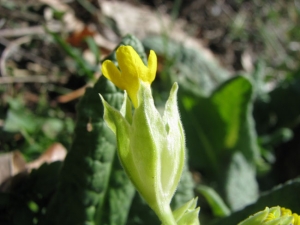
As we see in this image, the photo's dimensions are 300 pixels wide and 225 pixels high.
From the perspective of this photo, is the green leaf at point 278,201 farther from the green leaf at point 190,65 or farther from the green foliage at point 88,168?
the green leaf at point 190,65

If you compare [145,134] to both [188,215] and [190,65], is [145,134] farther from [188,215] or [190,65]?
[190,65]

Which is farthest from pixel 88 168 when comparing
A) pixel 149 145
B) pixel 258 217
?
pixel 258 217

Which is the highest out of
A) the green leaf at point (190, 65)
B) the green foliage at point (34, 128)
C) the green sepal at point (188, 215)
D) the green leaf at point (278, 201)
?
the green sepal at point (188, 215)

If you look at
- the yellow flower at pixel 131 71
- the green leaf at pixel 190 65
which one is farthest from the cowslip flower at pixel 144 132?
the green leaf at pixel 190 65

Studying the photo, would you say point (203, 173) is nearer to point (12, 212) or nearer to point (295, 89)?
point (295, 89)

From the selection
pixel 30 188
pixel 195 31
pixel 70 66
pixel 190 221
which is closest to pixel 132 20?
pixel 195 31

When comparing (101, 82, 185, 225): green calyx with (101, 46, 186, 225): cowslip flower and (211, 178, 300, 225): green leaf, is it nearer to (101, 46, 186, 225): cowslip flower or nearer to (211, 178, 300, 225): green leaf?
(101, 46, 186, 225): cowslip flower

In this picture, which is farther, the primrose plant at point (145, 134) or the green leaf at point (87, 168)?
the green leaf at point (87, 168)

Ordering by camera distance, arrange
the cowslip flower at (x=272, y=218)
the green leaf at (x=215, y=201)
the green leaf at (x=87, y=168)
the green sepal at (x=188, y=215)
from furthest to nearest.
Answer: the green leaf at (x=215, y=201) → the green leaf at (x=87, y=168) → the green sepal at (x=188, y=215) → the cowslip flower at (x=272, y=218)
